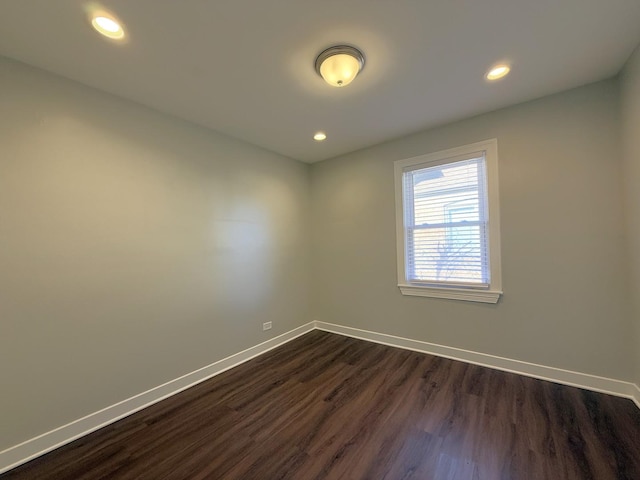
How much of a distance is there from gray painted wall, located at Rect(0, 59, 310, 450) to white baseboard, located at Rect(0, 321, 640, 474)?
0.21 ft

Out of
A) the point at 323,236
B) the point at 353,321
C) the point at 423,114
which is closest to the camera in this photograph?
the point at 423,114

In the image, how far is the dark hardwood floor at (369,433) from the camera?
1547 millimetres

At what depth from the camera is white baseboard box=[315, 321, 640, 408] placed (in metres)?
2.13

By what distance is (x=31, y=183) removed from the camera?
176cm

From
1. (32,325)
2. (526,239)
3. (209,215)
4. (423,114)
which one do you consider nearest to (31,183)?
(32,325)

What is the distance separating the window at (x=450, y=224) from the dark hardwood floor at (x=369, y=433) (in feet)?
3.06

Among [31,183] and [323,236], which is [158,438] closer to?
[31,183]

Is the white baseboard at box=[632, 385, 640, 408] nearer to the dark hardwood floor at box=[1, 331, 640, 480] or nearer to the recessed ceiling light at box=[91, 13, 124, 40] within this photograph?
the dark hardwood floor at box=[1, 331, 640, 480]

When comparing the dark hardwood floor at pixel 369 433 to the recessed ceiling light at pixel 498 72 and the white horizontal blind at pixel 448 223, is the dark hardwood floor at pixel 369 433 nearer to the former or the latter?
the white horizontal blind at pixel 448 223

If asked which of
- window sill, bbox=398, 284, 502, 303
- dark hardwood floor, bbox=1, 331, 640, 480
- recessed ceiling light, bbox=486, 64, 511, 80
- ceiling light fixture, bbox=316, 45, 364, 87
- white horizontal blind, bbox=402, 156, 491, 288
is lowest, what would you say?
dark hardwood floor, bbox=1, 331, 640, 480

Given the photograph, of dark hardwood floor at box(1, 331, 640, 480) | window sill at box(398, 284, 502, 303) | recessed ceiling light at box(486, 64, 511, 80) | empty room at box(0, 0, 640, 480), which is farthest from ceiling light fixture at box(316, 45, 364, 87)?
dark hardwood floor at box(1, 331, 640, 480)

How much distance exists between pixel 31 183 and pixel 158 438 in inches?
78.2

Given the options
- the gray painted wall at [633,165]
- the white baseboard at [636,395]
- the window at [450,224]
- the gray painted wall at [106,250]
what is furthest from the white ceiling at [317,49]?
the white baseboard at [636,395]

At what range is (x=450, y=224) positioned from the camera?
2.91 m
